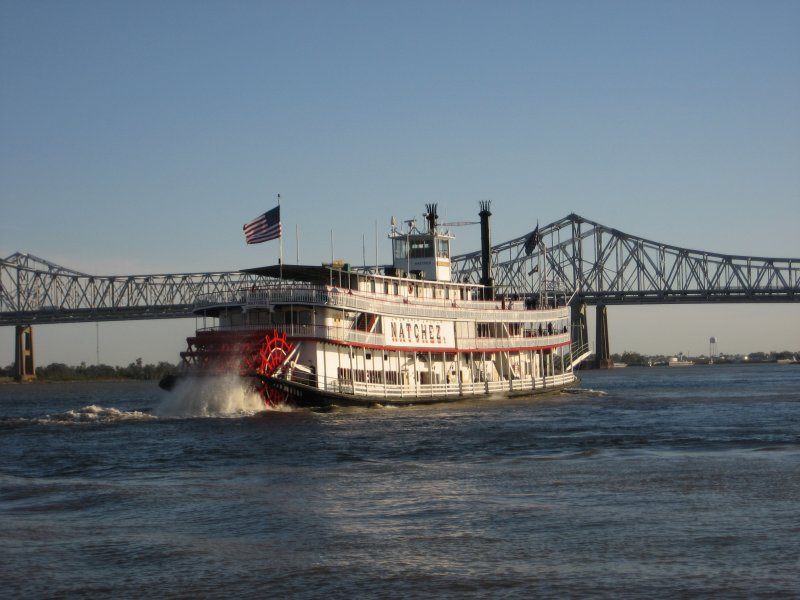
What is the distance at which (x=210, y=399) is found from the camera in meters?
42.6

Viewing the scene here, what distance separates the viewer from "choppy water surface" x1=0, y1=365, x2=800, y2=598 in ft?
47.6

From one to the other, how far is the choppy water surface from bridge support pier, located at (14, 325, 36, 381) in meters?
108

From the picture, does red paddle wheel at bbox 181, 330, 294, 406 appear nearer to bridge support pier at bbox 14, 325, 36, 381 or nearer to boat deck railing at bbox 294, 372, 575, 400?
boat deck railing at bbox 294, 372, 575, 400

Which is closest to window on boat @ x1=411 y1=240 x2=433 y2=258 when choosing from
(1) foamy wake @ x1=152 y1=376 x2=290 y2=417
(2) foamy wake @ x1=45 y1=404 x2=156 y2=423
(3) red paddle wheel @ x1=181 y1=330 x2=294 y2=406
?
(3) red paddle wheel @ x1=181 y1=330 x2=294 y2=406

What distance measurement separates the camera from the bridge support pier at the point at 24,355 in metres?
140

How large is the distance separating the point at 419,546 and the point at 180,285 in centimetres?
14628

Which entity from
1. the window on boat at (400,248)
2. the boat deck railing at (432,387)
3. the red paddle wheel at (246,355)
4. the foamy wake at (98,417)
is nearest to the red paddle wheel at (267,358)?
the red paddle wheel at (246,355)

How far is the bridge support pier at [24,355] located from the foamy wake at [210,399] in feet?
339

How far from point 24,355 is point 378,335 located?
344 feet

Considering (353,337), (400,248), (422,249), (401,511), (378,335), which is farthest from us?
(400,248)

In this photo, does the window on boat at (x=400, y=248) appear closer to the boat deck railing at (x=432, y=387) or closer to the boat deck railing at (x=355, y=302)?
the boat deck railing at (x=355, y=302)

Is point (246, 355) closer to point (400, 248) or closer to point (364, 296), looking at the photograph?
point (364, 296)

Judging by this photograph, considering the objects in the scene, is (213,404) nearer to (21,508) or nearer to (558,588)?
(21,508)

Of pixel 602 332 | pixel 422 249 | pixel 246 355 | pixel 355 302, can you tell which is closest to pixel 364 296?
pixel 355 302
